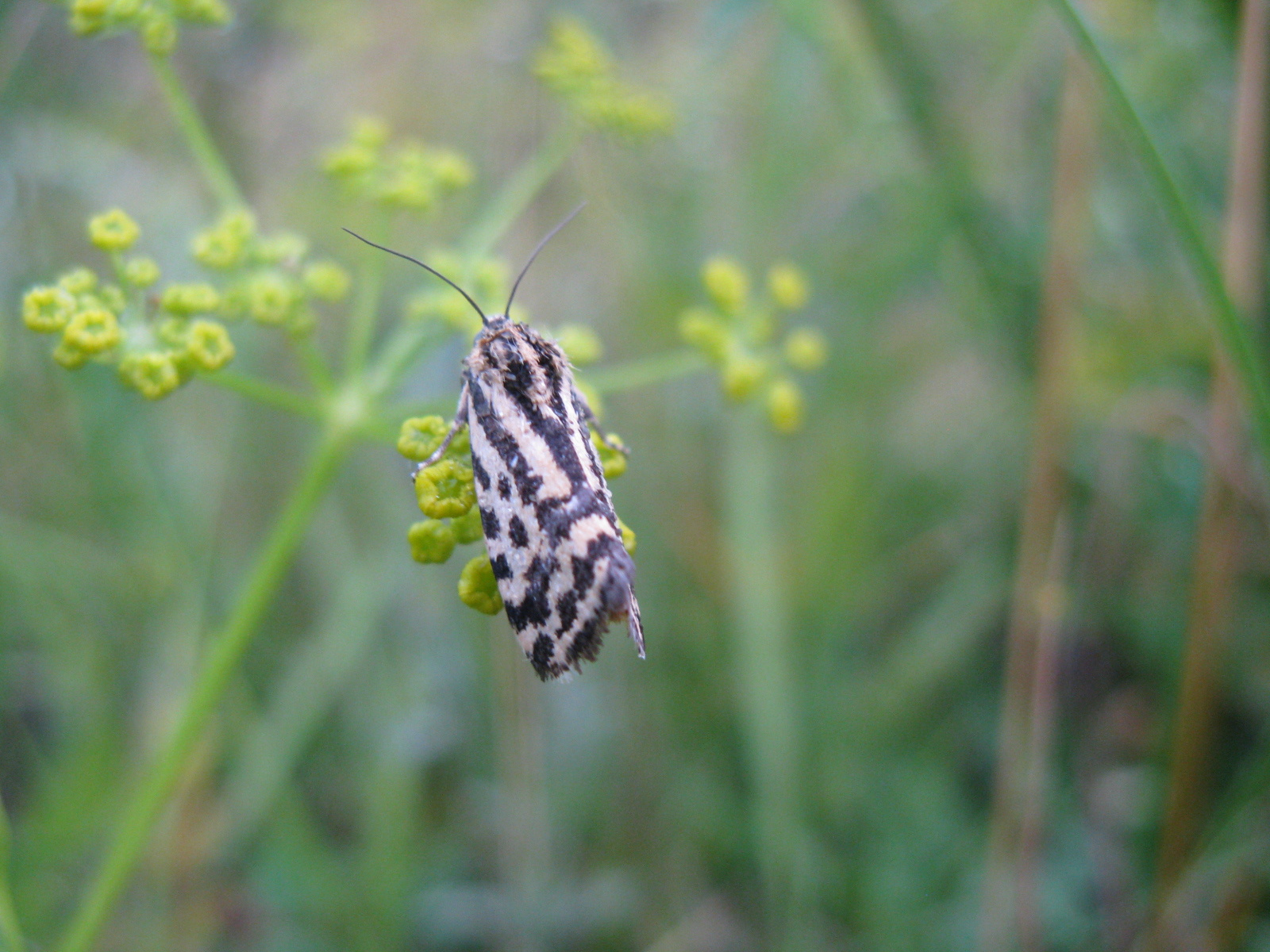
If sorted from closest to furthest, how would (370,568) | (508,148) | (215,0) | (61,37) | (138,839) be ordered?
(138,839) → (215,0) → (61,37) → (370,568) → (508,148)

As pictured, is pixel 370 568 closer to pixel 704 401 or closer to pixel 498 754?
pixel 498 754

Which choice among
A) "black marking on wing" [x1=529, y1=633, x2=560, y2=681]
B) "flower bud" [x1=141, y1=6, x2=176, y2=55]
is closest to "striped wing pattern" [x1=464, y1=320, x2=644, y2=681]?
"black marking on wing" [x1=529, y1=633, x2=560, y2=681]

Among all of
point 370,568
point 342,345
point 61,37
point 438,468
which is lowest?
point 438,468

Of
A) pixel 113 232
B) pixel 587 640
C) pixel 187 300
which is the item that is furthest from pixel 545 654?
pixel 113 232

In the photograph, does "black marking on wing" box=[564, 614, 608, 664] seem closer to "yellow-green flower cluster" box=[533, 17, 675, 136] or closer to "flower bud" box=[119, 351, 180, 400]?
"flower bud" box=[119, 351, 180, 400]

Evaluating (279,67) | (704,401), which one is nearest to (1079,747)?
(704,401)

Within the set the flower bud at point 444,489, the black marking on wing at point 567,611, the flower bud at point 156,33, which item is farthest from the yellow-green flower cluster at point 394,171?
the black marking on wing at point 567,611

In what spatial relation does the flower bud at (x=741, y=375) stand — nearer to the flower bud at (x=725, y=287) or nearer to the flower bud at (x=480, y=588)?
the flower bud at (x=725, y=287)
